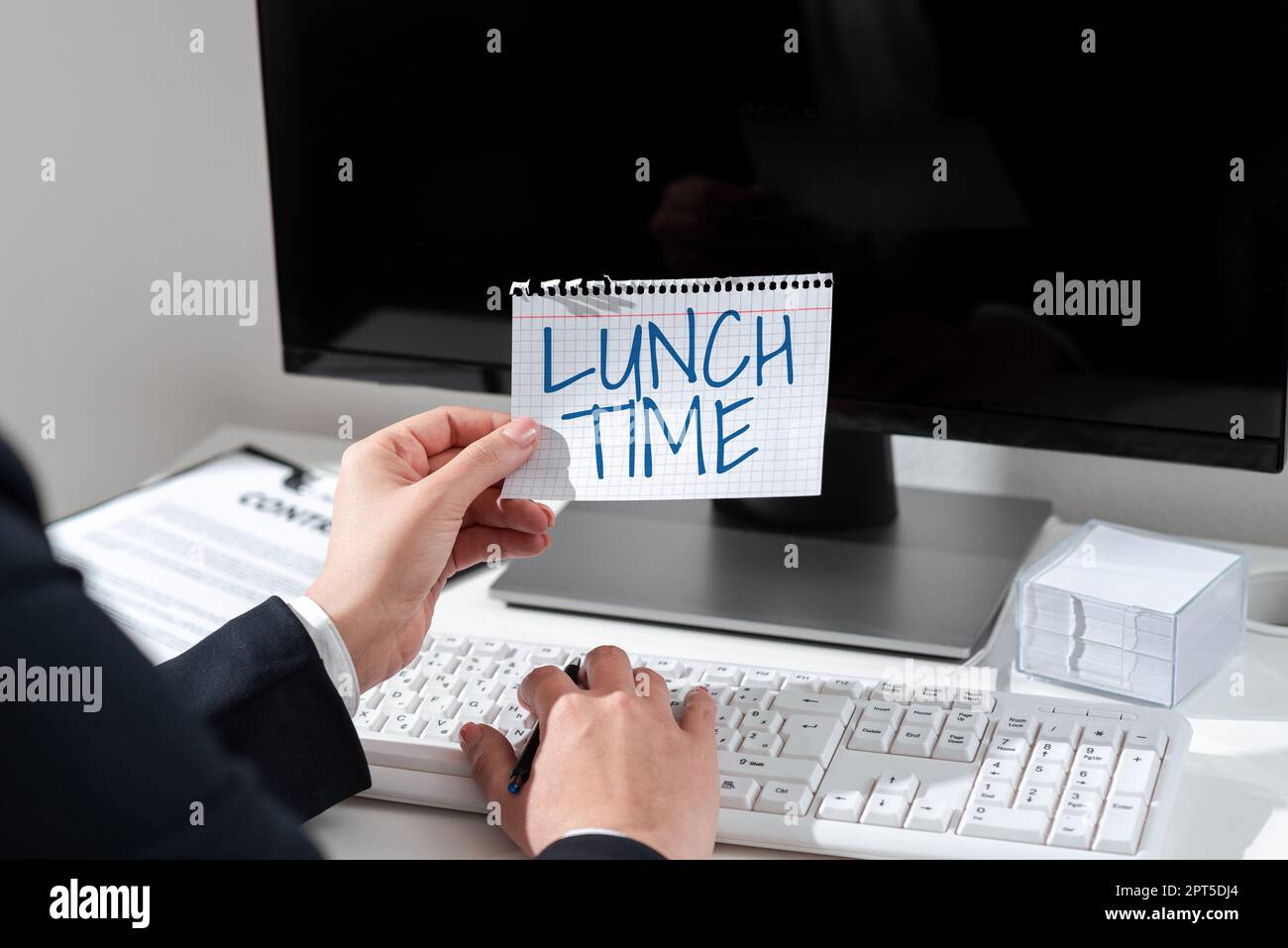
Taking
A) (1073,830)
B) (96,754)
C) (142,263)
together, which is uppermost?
(142,263)

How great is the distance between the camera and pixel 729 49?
746 mm

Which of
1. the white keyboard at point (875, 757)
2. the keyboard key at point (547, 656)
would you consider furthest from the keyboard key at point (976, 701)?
the keyboard key at point (547, 656)

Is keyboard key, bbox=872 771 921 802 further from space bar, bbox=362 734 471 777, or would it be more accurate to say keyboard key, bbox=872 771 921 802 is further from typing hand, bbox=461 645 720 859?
space bar, bbox=362 734 471 777

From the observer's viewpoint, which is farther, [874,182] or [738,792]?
[874,182]

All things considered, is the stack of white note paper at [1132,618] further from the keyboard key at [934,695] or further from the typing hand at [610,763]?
the typing hand at [610,763]

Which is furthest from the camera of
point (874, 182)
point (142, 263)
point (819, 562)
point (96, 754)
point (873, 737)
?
point (142, 263)

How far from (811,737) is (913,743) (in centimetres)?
5

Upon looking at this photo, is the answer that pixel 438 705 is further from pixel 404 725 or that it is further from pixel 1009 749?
pixel 1009 749

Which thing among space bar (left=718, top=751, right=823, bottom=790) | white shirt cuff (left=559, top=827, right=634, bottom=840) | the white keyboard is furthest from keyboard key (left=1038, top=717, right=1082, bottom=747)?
white shirt cuff (left=559, top=827, right=634, bottom=840)

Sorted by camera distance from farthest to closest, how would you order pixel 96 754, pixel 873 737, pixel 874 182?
pixel 874 182 < pixel 873 737 < pixel 96 754

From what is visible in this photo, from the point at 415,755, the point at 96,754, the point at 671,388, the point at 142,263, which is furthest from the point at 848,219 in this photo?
the point at 142,263

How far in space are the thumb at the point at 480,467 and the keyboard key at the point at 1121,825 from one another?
1.02 ft

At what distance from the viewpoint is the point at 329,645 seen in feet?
2.09
